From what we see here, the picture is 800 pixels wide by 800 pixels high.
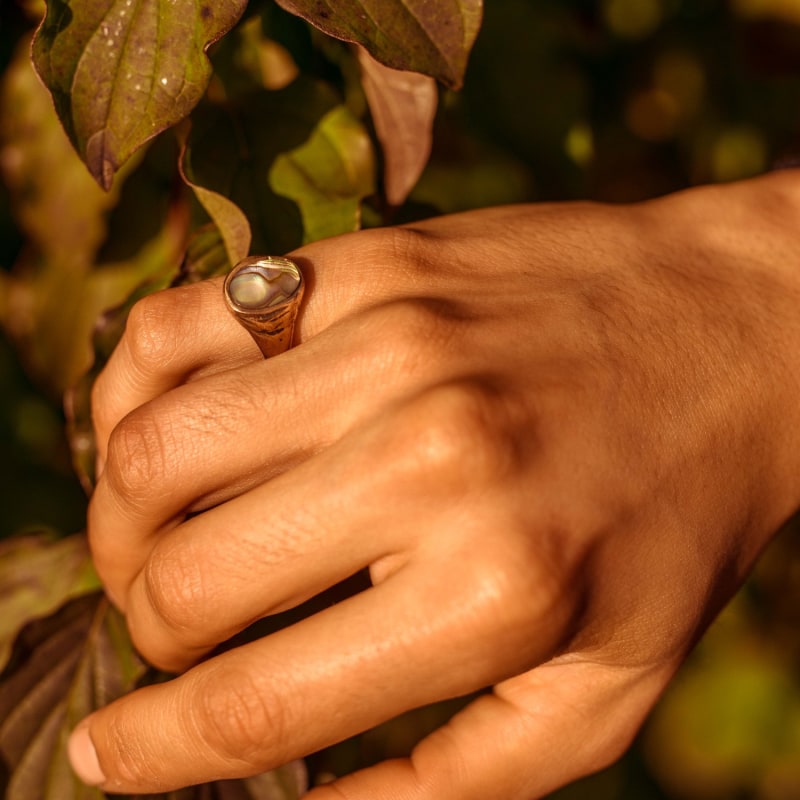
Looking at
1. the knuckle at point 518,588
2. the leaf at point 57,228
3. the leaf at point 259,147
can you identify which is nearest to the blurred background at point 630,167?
the leaf at point 57,228

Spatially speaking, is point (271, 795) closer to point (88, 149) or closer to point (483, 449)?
point (483, 449)

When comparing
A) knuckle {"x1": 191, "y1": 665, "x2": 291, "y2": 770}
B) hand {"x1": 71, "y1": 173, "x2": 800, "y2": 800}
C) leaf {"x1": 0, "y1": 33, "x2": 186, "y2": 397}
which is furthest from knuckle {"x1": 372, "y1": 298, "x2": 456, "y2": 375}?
leaf {"x1": 0, "y1": 33, "x2": 186, "y2": 397}

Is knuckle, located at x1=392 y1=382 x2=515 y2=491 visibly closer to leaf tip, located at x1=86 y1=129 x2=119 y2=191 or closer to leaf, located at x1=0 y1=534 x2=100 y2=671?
leaf tip, located at x1=86 y1=129 x2=119 y2=191

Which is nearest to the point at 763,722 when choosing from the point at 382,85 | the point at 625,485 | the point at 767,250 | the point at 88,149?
the point at 767,250

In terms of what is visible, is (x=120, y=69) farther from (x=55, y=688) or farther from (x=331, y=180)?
(x=55, y=688)

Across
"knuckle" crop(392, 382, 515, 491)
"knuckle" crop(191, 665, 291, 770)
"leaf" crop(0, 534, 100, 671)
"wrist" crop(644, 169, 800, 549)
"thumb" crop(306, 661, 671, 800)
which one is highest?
"knuckle" crop(392, 382, 515, 491)

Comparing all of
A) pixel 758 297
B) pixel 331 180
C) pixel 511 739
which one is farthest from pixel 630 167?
pixel 511 739

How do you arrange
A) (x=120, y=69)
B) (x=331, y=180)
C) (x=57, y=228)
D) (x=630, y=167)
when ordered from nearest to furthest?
(x=120, y=69), (x=331, y=180), (x=57, y=228), (x=630, y=167)
